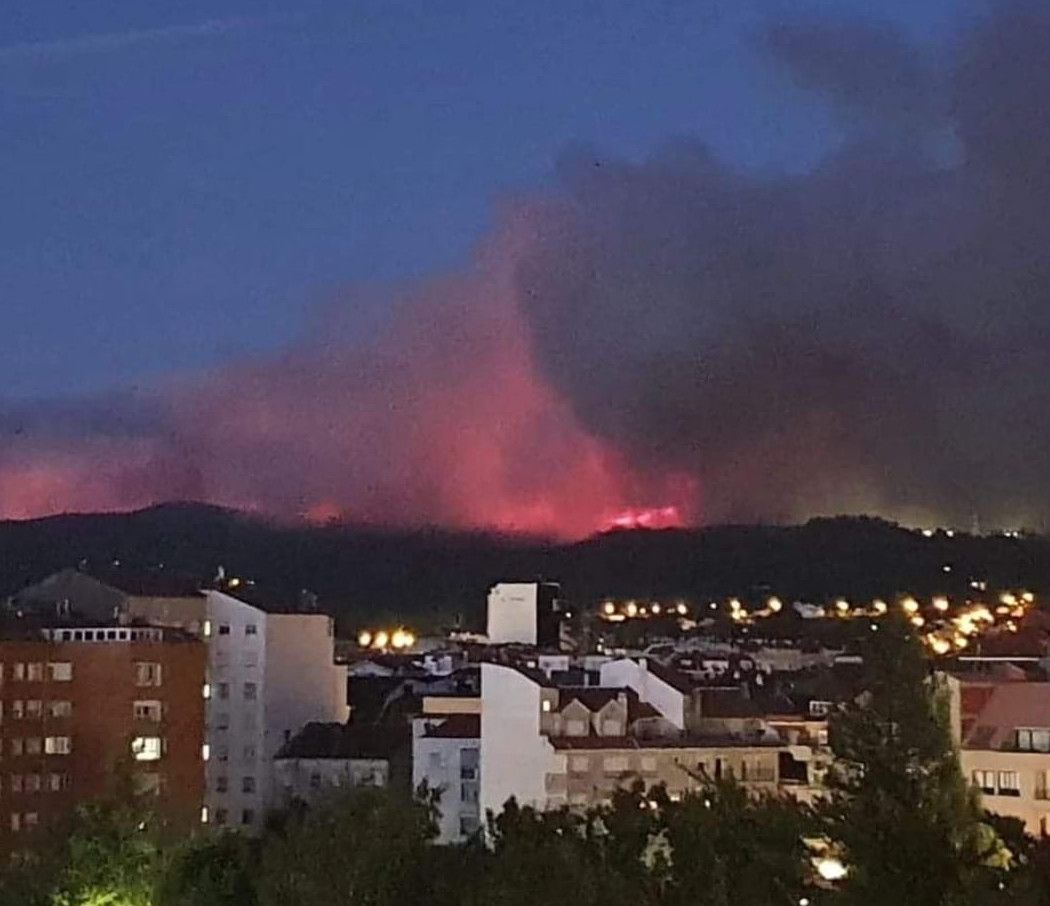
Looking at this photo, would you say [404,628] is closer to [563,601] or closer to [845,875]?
[563,601]

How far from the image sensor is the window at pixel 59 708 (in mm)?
31953

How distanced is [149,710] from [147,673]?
0.59 metres

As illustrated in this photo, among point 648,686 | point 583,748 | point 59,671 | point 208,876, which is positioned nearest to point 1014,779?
point 583,748

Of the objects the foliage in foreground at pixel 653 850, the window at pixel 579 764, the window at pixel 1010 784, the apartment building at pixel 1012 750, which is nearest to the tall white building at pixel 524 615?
the window at pixel 579 764

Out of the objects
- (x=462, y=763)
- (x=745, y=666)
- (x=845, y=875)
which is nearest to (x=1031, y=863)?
(x=845, y=875)

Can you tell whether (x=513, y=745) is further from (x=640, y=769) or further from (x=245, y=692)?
(x=245, y=692)

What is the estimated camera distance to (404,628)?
63094mm

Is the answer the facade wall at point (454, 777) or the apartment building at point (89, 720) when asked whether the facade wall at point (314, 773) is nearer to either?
the facade wall at point (454, 777)

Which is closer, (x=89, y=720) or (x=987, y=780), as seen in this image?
(x=987, y=780)

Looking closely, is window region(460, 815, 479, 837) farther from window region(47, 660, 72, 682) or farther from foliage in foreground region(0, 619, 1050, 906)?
window region(47, 660, 72, 682)

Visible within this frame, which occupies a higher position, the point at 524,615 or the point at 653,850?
the point at 524,615

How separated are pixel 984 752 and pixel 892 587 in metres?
40.3

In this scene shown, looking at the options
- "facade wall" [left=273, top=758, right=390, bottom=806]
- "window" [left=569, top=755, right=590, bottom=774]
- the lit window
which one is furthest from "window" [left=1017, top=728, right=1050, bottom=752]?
the lit window

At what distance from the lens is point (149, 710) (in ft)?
106
